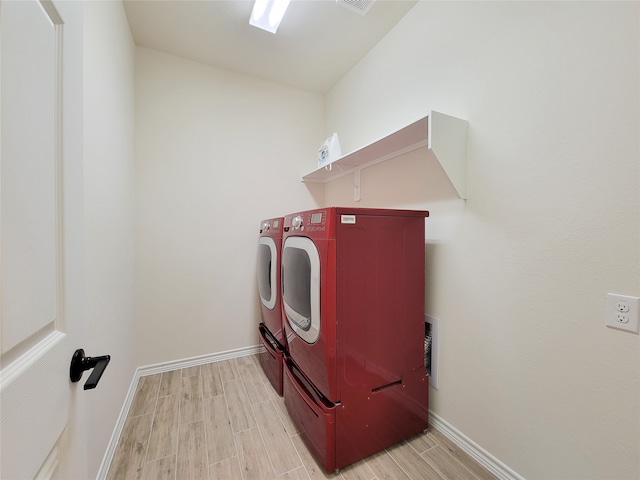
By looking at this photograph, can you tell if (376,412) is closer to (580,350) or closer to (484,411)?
(484,411)

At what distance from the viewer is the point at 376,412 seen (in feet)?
4.62

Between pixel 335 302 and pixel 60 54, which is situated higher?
pixel 60 54

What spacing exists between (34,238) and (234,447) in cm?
158

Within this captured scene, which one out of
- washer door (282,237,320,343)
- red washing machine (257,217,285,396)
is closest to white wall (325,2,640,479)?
washer door (282,237,320,343)

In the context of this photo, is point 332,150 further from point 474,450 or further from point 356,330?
point 474,450

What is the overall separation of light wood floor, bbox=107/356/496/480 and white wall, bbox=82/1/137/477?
0.67ft

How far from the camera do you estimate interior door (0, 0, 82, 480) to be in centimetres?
38

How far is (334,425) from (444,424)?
0.76 metres

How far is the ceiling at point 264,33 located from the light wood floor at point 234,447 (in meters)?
2.80

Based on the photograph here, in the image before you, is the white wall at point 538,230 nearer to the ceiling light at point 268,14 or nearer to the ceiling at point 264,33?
the ceiling at point 264,33

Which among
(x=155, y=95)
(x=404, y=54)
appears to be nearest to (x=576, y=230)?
(x=404, y=54)

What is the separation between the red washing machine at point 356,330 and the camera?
1288 mm

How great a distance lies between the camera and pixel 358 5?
5.65 feet

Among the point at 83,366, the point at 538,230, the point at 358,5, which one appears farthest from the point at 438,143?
the point at 83,366
